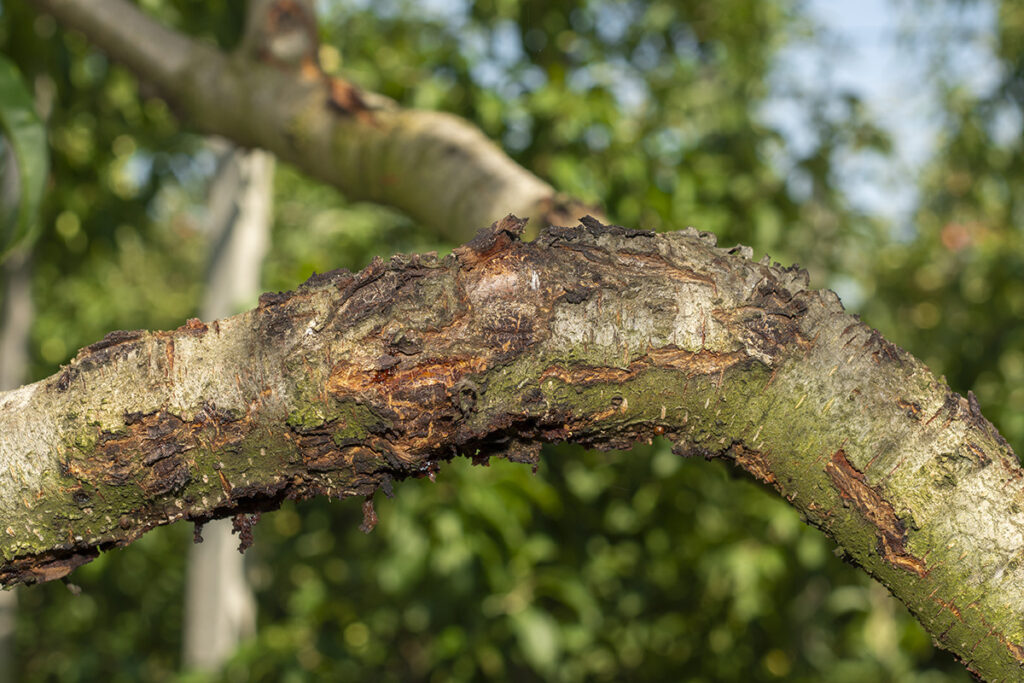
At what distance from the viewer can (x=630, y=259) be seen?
0.69m

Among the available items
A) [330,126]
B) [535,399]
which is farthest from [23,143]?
[535,399]

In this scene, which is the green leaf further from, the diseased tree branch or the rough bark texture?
the rough bark texture

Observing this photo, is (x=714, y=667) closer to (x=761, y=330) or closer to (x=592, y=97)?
A: (x=592, y=97)

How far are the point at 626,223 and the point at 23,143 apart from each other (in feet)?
4.22

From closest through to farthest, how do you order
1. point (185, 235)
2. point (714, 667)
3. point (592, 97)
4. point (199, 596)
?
1. point (592, 97)
2. point (714, 667)
3. point (199, 596)
4. point (185, 235)

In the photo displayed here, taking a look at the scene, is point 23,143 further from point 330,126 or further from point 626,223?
point 626,223

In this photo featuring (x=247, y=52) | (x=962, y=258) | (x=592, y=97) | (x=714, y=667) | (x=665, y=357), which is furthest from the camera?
(x=962, y=258)

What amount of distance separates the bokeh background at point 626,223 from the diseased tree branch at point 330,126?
0.64 ft

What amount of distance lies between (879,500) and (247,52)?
134 cm

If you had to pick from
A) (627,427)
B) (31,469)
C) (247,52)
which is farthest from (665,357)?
(247,52)

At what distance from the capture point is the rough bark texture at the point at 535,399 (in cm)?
66

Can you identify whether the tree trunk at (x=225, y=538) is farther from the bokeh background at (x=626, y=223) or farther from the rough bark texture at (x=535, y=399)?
the rough bark texture at (x=535, y=399)

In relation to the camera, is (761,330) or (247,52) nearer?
(761,330)

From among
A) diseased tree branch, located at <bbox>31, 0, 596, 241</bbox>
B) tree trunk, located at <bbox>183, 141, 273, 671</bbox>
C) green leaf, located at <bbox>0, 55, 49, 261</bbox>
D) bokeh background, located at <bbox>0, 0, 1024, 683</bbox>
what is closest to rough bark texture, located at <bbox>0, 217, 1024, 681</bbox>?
diseased tree branch, located at <bbox>31, 0, 596, 241</bbox>
